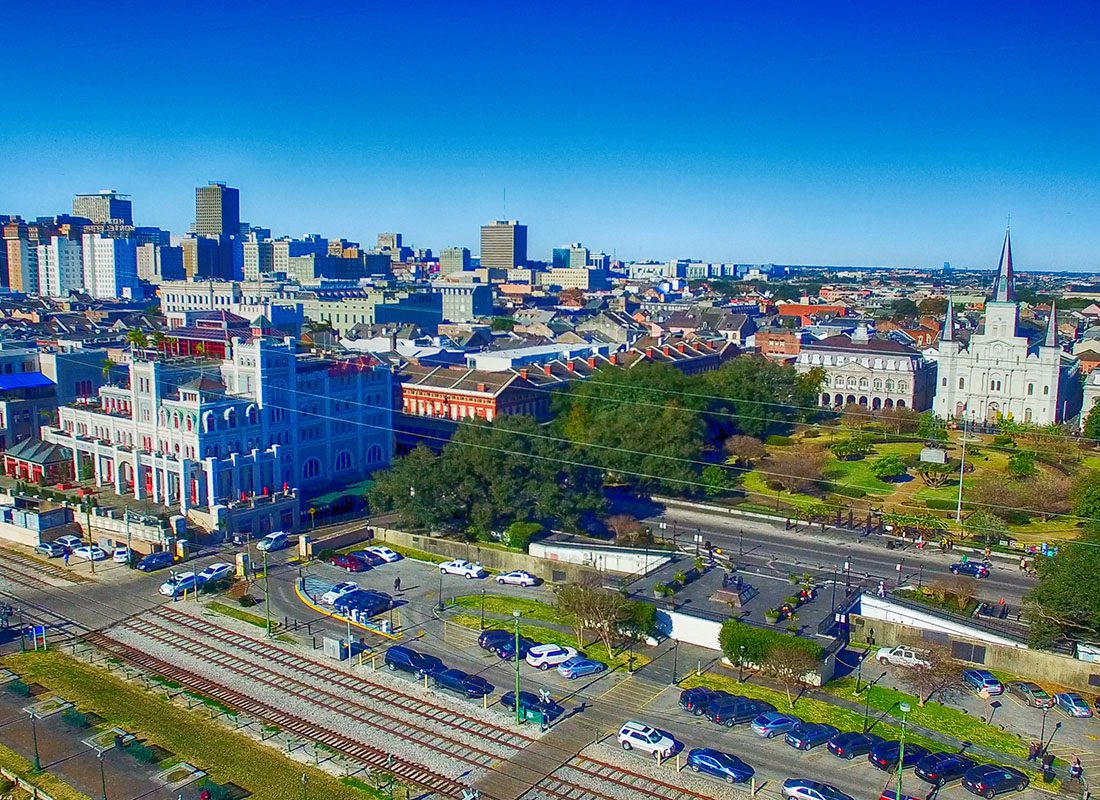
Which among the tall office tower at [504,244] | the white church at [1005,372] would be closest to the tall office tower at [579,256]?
the tall office tower at [504,244]

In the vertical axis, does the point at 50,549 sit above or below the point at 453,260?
below

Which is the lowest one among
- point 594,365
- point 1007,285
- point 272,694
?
point 272,694

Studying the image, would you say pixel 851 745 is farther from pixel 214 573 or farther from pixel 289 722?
pixel 214 573

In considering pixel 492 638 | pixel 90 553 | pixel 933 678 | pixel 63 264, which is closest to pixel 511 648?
pixel 492 638

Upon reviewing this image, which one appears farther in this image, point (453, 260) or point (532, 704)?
point (453, 260)

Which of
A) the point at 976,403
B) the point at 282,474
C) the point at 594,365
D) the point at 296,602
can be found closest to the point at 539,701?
the point at 296,602

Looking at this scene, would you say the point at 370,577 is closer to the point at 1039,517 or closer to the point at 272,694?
the point at 272,694

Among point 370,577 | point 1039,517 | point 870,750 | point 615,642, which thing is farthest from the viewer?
point 1039,517
